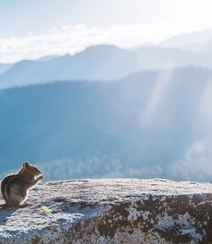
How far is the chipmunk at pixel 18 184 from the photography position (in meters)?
7.78

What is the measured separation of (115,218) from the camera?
7.00m

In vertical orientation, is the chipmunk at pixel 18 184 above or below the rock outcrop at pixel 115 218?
above

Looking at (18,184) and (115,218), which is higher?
(18,184)

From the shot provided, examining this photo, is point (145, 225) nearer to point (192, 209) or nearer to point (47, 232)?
point (192, 209)

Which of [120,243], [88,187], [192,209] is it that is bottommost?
[120,243]

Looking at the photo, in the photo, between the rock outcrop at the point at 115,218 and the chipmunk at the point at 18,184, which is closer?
the rock outcrop at the point at 115,218

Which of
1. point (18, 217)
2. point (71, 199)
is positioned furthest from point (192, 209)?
point (18, 217)

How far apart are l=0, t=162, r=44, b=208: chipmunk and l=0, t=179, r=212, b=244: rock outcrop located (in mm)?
223

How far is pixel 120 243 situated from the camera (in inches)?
266

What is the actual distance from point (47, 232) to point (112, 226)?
3.84 ft

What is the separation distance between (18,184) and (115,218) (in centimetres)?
233

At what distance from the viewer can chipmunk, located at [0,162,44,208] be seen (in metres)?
7.78

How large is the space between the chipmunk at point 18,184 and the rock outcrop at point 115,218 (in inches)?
8.8

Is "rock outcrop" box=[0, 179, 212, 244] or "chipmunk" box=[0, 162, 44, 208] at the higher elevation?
"chipmunk" box=[0, 162, 44, 208]
